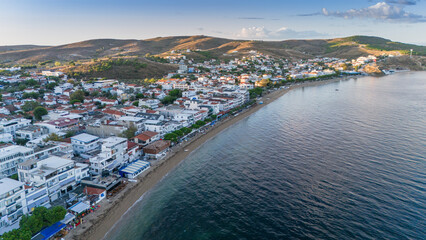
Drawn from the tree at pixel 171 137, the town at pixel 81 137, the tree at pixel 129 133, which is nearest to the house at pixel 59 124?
the town at pixel 81 137

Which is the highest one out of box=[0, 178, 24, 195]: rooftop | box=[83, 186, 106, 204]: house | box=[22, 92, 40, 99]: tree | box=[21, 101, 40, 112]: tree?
box=[22, 92, 40, 99]: tree

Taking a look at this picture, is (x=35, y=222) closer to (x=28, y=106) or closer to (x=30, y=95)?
(x=28, y=106)

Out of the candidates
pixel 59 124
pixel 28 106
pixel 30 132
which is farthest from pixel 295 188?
pixel 28 106

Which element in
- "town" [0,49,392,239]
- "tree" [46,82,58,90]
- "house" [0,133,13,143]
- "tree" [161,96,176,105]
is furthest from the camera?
"tree" [46,82,58,90]

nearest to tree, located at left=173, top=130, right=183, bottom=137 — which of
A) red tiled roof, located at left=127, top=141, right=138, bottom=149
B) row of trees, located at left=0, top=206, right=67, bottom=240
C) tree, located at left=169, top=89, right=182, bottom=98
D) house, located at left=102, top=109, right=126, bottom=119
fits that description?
red tiled roof, located at left=127, top=141, right=138, bottom=149

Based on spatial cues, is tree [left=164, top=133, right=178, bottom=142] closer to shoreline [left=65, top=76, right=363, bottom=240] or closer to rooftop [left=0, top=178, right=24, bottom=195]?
shoreline [left=65, top=76, right=363, bottom=240]
